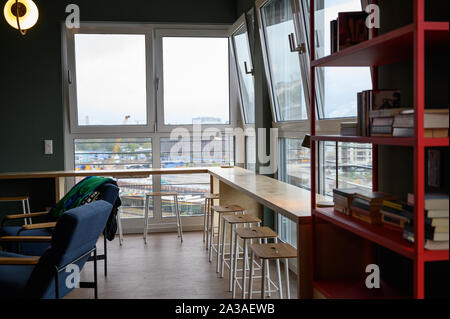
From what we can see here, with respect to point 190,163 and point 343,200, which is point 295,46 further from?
point 190,163

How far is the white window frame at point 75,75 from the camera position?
591 cm

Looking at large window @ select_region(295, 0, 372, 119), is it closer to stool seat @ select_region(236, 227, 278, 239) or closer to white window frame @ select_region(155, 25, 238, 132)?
stool seat @ select_region(236, 227, 278, 239)

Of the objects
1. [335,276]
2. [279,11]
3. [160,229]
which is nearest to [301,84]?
[279,11]

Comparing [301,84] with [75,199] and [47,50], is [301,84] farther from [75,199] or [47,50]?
[47,50]

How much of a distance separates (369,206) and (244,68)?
3.86 metres

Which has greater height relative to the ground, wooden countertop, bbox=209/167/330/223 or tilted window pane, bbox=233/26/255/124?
tilted window pane, bbox=233/26/255/124

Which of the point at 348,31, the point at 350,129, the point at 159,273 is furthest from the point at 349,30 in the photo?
the point at 159,273

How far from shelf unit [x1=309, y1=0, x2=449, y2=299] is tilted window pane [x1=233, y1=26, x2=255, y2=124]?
10.1 feet

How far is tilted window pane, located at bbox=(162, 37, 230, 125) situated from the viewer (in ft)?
20.2

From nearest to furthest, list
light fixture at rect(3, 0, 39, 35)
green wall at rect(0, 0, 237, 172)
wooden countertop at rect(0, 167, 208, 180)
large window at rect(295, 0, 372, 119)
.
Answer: large window at rect(295, 0, 372, 119), light fixture at rect(3, 0, 39, 35), wooden countertop at rect(0, 167, 208, 180), green wall at rect(0, 0, 237, 172)

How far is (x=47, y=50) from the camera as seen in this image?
5.79 meters

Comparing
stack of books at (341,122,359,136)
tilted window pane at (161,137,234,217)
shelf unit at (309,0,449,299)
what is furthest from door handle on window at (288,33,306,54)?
tilted window pane at (161,137,234,217)
